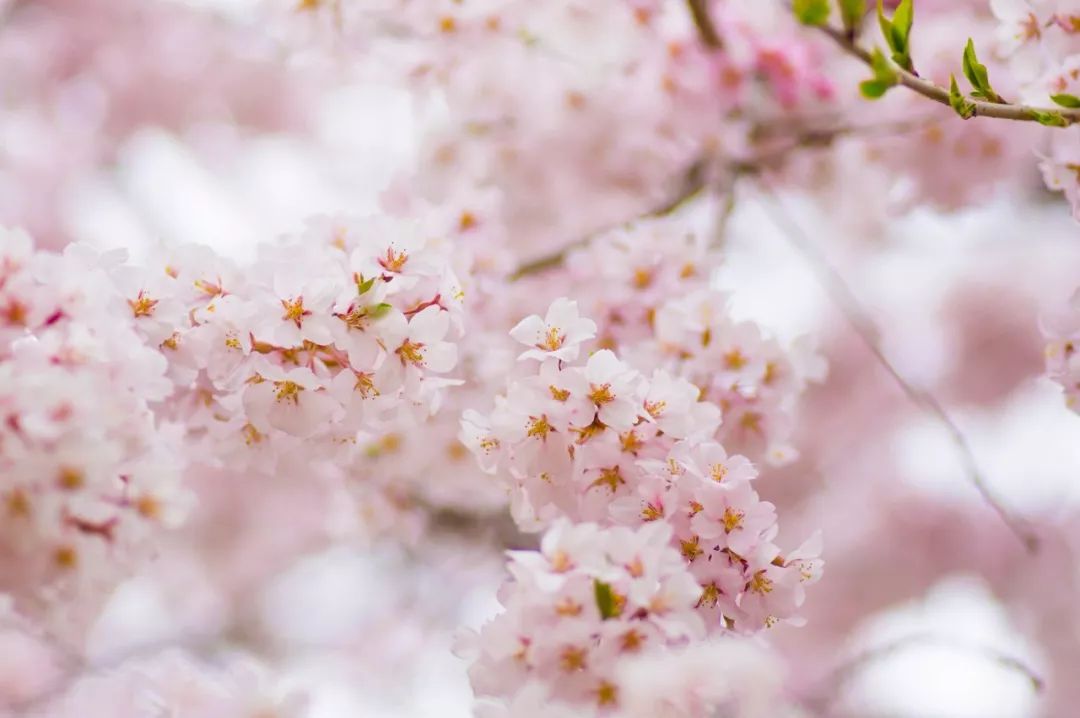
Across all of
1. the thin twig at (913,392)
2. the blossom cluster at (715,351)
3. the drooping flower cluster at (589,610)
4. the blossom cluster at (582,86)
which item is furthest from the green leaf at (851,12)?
the blossom cluster at (582,86)

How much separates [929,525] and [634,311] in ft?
8.00

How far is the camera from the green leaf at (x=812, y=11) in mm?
1154

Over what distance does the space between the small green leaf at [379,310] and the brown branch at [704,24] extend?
2.93 feet

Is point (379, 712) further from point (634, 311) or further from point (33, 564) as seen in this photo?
point (33, 564)

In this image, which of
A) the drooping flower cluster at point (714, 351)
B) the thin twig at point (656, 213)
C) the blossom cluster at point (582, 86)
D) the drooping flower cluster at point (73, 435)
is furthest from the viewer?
the blossom cluster at point (582, 86)

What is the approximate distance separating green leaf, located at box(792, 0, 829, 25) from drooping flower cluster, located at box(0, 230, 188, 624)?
82cm

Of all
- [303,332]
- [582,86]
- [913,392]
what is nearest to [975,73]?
[913,392]

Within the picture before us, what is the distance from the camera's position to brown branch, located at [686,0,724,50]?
1.67 meters

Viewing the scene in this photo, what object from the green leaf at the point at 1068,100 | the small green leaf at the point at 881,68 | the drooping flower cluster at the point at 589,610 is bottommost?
the drooping flower cluster at the point at 589,610

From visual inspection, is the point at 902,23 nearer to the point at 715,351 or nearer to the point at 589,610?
the point at 715,351

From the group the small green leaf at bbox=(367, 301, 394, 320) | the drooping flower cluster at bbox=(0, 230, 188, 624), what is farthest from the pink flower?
the drooping flower cluster at bbox=(0, 230, 188, 624)

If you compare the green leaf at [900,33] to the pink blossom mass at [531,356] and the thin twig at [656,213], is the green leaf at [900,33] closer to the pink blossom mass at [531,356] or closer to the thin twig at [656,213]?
the pink blossom mass at [531,356]

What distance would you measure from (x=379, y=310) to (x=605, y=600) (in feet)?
1.24

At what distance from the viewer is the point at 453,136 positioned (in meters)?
2.04
